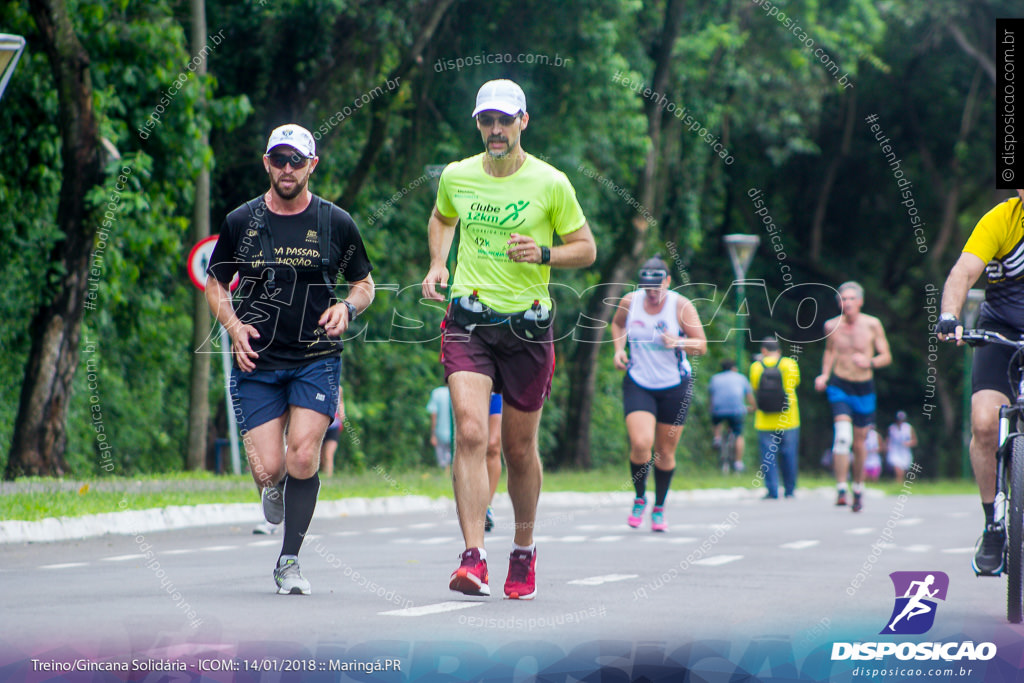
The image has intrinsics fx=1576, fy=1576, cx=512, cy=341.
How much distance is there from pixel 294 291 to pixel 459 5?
50.2 feet

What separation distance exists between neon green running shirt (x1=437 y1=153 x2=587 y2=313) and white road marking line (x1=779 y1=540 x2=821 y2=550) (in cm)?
500

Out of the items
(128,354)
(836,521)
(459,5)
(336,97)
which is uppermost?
(459,5)

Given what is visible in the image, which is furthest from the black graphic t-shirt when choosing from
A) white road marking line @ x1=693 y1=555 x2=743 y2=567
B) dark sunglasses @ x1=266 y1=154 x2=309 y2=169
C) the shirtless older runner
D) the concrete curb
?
the shirtless older runner

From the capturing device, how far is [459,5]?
21953mm

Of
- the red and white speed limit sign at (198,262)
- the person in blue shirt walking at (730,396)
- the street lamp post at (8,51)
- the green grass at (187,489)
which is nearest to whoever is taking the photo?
the street lamp post at (8,51)

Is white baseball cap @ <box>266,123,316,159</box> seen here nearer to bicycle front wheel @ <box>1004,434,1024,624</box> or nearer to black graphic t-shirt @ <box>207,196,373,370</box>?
black graphic t-shirt @ <box>207,196,373,370</box>

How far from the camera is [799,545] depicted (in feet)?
38.4

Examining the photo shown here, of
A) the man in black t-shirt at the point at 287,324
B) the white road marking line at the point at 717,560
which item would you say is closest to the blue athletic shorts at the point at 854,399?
the white road marking line at the point at 717,560

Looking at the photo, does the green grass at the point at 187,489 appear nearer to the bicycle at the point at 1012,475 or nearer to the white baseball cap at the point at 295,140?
the white baseball cap at the point at 295,140

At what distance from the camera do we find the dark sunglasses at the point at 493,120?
6.91 meters

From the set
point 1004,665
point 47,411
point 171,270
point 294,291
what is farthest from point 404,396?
point 1004,665

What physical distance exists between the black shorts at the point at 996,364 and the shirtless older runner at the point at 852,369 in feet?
28.3

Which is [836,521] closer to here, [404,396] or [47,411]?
[47,411]

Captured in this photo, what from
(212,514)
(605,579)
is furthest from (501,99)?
(212,514)
